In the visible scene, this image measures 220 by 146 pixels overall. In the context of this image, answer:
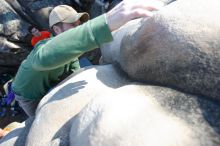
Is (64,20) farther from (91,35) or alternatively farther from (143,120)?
(143,120)

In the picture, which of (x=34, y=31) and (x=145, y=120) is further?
(x=34, y=31)

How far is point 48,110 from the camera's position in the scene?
1859mm

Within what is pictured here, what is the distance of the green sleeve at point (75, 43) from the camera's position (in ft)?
5.45

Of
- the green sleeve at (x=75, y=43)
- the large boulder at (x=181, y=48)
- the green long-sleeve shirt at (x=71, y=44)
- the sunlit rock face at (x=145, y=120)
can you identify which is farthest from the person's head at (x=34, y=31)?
the sunlit rock face at (x=145, y=120)

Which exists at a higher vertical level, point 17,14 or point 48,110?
point 48,110

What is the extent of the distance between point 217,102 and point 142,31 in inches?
15.7

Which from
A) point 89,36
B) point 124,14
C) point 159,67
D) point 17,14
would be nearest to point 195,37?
point 159,67

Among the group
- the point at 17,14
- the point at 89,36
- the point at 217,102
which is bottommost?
the point at 17,14

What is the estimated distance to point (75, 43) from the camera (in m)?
1.69

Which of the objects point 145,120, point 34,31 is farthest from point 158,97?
point 34,31

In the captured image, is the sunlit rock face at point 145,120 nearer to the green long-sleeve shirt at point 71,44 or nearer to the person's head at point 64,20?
the green long-sleeve shirt at point 71,44

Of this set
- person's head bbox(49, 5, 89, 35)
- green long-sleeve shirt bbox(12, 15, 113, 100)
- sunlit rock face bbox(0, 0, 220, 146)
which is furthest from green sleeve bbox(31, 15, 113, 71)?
person's head bbox(49, 5, 89, 35)

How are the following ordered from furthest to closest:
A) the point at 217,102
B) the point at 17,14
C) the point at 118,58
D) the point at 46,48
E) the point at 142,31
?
the point at 17,14, the point at 118,58, the point at 46,48, the point at 142,31, the point at 217,102

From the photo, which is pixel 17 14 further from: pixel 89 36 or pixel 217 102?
pixel 217 102
